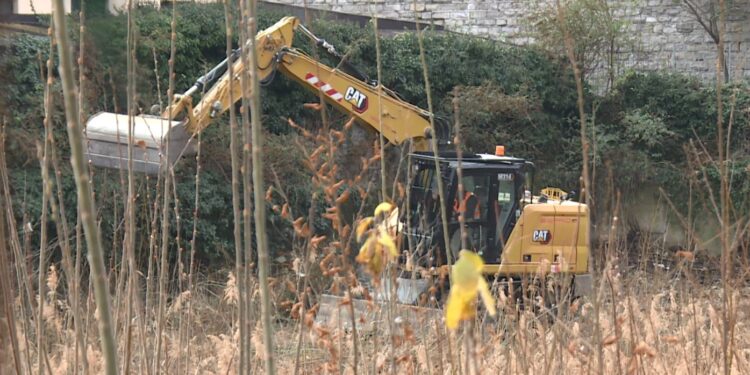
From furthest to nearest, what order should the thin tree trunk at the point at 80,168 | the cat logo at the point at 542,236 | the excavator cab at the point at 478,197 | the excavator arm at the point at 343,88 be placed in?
the excavator arm at the point at 343,88, the cat logo at the point at 542,236, the excavator cab at the point at 478,197, the thin tree trunk at the point at 80,168

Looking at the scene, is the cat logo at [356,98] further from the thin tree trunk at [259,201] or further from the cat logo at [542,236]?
the thin tree trunk at [259,201]

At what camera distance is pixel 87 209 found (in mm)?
997

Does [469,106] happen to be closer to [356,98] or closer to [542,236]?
[356,98]

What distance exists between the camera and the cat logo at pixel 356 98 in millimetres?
9461

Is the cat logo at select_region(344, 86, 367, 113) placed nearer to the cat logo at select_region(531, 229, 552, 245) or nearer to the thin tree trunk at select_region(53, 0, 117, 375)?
the cat logo at select_region(531, 229, 552, 245)

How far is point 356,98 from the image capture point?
9508mm

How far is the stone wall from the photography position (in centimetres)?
1628

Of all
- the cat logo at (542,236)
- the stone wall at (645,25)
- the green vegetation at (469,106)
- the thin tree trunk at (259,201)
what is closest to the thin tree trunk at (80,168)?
the thin tree trunk at (259,201)

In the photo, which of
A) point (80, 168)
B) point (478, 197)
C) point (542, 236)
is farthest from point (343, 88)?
point (80, 168)

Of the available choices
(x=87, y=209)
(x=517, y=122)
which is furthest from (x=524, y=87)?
(x=87, y=209)

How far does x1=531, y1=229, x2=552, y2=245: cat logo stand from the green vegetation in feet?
8.88

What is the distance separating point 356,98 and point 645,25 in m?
8.83

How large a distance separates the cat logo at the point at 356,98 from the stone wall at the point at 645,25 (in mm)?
6900

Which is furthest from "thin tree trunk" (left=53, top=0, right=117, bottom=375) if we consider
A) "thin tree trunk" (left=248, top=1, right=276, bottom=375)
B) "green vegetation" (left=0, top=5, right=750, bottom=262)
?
"green vegetation" (left=0, top=5, right=750, bottom=262)
